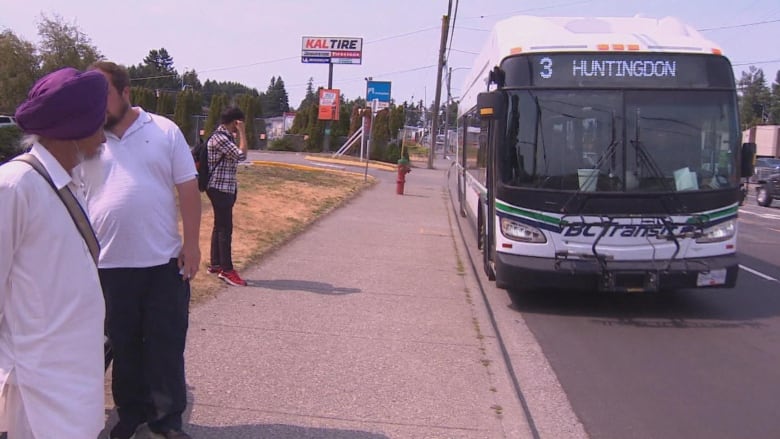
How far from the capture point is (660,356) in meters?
6.52

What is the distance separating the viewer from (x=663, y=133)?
780 cm

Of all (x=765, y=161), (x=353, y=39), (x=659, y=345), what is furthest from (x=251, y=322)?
(x=353, y=39)

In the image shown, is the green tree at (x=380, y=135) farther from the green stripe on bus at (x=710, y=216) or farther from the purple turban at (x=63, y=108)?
the purple turban at (x=63, y=108)

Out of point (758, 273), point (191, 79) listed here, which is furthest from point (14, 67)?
point (191, 79)

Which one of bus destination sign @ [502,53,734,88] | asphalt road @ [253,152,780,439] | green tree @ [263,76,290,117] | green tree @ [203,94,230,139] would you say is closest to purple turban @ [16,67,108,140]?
asphalt road @ [253,152,780,439]

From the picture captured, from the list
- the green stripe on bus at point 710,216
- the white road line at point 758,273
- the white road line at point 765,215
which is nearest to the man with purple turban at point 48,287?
the green stripe on bus at point 710,216

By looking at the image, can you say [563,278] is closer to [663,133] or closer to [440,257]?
[663,133]

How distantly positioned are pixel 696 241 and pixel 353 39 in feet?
161

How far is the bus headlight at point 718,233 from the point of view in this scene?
7.71m

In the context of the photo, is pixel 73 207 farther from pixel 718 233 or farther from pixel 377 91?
pixel 377 91

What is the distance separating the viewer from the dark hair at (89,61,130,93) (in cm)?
367

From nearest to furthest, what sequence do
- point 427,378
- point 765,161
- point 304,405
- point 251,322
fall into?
1. point 304,405
2. point 427,378
3. point 251,322
4. point 765,161

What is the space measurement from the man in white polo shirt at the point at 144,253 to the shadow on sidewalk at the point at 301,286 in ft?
13.3

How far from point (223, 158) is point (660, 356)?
4502 mm
